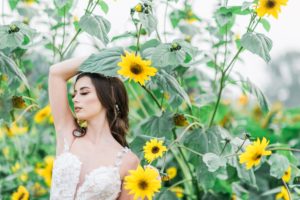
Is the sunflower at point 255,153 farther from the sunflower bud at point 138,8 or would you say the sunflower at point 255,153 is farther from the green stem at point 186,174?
the green stem at point 186,174

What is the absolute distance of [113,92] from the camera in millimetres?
1630

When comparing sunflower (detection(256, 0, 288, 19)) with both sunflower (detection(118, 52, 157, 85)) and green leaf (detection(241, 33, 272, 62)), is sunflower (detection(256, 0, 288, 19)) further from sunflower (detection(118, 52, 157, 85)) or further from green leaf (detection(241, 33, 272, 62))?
sunflower (detection(118, 52, 157, 85))

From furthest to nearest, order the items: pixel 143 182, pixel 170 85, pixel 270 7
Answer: pixel 170 85, pixel 270 7, pixel 143 182

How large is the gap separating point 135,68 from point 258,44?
0.34 m

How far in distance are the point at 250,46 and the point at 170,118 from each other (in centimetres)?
36

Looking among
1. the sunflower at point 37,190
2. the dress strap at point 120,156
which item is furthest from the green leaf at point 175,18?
the sunflower at point 37,190

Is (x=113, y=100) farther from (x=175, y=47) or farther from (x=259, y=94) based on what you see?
(x=259, y=94)

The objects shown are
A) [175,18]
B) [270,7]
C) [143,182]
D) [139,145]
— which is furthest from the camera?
[175,18]

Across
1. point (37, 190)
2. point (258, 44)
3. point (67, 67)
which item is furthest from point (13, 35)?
point (37, 190)

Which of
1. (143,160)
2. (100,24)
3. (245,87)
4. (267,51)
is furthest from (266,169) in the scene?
(100,24)

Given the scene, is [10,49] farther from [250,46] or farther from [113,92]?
[250,46]

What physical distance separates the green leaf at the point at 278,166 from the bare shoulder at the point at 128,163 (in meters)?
0.42

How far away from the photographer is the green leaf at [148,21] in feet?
5.13

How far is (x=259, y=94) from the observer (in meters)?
1.81
